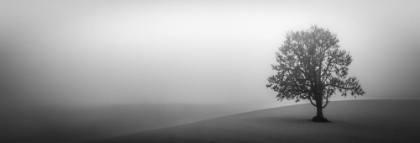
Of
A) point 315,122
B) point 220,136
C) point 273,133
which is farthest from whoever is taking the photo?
point 315,122

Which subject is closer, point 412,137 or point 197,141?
point 197,141

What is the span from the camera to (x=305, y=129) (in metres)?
26.2

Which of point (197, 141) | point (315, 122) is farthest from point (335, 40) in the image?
point (197, 141)

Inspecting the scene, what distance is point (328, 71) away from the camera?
3175cm

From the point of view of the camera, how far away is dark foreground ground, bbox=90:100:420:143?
22297 millimetres

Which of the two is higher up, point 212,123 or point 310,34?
point 310,34

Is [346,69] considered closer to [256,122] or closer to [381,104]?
[256,122]

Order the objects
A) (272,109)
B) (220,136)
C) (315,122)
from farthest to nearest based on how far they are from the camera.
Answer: (272,109)
(315,122)
(220,136)

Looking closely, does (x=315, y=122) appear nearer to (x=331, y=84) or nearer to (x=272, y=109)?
(x=331, y=84)

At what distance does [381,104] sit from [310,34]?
20.5 metres

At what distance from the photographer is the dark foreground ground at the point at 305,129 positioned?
22.3 meters

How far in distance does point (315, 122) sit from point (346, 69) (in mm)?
6351


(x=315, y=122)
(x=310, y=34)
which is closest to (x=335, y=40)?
(x=310, y=34)

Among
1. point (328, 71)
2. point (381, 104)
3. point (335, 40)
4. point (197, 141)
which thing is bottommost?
point (197, 141)
